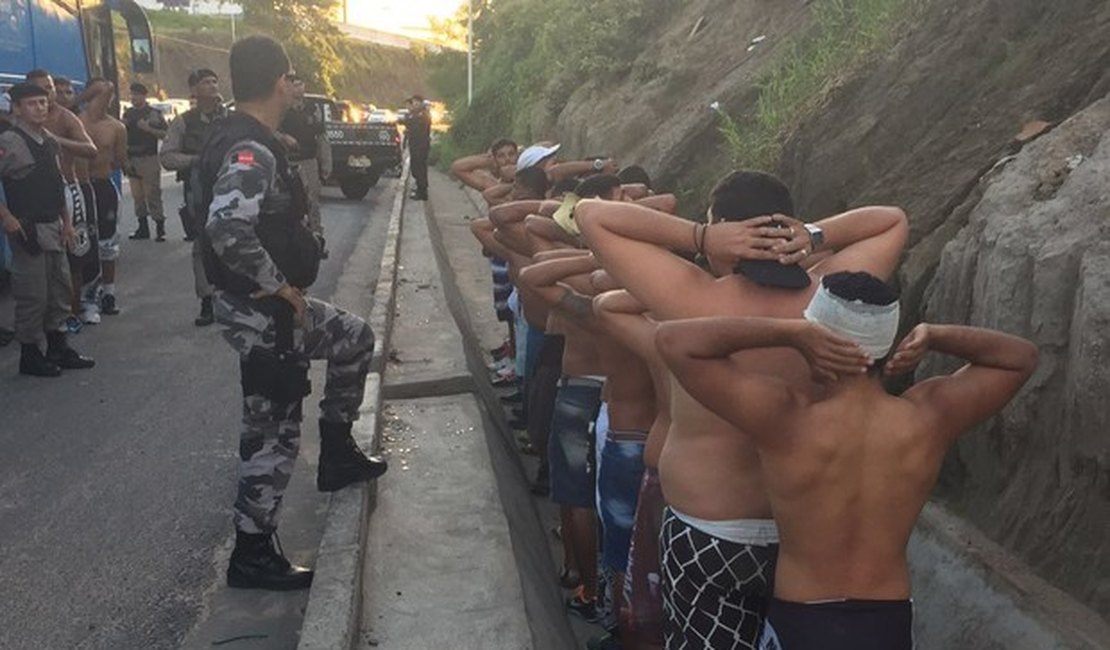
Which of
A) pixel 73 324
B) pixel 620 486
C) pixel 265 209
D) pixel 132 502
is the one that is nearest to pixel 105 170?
pixel 73 324

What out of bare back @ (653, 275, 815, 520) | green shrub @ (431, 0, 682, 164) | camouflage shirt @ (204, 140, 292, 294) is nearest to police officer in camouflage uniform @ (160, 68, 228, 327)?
camouflage shirt @ (204, 140, 292, 294)

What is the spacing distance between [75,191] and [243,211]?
15.8ft

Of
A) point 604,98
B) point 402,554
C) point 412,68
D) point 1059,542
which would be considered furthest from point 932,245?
point 412,68

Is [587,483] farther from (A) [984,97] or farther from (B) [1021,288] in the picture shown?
(A) [984,97]

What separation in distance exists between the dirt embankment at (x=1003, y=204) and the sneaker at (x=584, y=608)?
158 centimetres

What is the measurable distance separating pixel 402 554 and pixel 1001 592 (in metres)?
2.30

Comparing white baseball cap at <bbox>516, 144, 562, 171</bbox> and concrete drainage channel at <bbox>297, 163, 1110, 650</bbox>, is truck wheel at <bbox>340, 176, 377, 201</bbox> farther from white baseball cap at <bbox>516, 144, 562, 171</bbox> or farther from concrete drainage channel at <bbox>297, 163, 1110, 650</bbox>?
concrete drainage channel at <bbox>297, 163, 1110, 650</bbox>

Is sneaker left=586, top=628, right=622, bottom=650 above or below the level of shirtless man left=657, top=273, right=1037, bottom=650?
below

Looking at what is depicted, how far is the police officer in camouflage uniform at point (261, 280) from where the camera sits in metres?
4.11

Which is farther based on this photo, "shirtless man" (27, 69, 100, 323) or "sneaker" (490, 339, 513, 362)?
"sneaker" (490, 339, 513, 362)

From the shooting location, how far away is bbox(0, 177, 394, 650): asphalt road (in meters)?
4.22

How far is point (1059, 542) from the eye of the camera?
349 centimetres

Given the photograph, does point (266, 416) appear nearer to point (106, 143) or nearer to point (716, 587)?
point (716, 587)

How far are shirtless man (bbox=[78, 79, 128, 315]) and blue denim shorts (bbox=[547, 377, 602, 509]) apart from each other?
5992 mm
